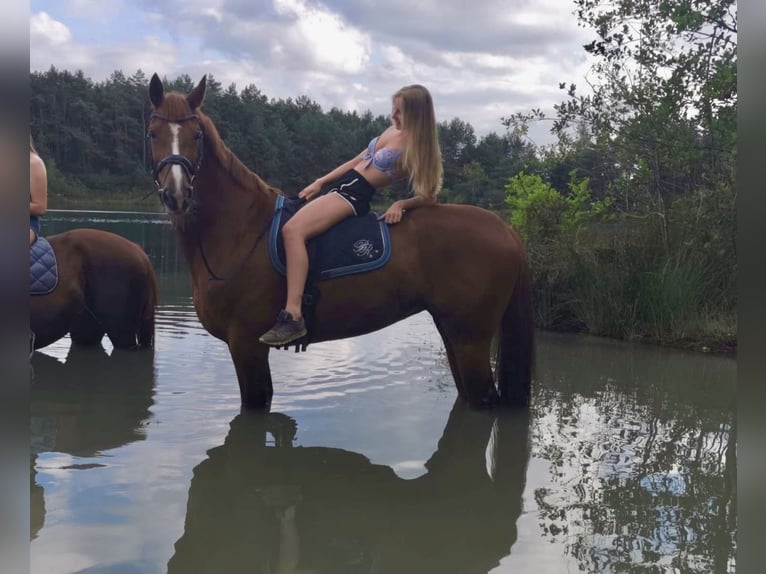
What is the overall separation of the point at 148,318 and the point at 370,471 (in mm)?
3589

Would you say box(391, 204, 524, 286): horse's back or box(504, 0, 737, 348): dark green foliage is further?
box(504, 0, 737, 348): dark green foliage

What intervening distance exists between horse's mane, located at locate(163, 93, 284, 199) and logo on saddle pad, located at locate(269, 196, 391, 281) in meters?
0.40

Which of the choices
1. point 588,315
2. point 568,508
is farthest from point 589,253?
point 568,508

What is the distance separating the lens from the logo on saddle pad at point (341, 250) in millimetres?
4219

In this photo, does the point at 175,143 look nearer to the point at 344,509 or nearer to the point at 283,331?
the point at 283,331

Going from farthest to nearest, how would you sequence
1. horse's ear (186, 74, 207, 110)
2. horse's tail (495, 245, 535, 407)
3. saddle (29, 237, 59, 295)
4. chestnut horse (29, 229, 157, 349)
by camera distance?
chestnut horse (29, 229, 157, 349) < saddle (29, 237, 59, 295) < horse's tail (495, 245, 535, 407) < horse's ear (186, 74, 207, 110)

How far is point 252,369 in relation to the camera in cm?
432

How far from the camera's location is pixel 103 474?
3.34 m

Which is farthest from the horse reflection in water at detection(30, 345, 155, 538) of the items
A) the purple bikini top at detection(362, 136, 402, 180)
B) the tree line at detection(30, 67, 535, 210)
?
the tree line at detection(30, 67, 535, 210)

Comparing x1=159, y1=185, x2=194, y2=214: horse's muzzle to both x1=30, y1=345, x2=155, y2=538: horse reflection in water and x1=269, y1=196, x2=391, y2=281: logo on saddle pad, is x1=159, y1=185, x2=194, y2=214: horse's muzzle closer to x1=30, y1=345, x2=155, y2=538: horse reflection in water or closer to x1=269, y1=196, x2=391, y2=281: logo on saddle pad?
x1=269, y1=196, x2=391, y2=281: logo on saddle pad

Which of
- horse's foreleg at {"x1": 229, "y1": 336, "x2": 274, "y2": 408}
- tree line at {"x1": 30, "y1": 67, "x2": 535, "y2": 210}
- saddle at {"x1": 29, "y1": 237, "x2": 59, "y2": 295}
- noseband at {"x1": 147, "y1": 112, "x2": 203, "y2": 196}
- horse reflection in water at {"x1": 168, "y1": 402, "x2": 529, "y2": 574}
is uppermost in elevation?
tree line at {"x1": 30, "y1": 67, "x2": 535, "y2": 210}

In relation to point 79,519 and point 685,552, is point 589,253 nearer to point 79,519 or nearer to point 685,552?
point 685,552

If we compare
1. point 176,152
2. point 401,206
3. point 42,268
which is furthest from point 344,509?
point 42,268

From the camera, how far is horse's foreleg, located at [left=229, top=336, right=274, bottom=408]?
4234 mm
